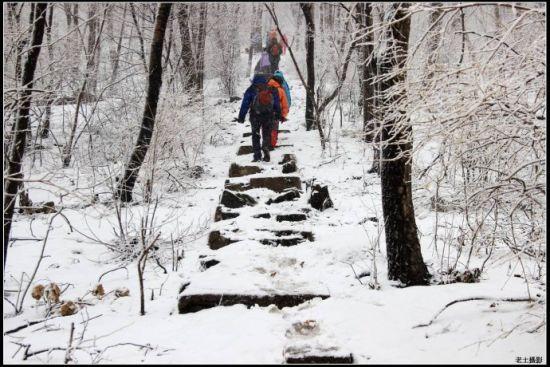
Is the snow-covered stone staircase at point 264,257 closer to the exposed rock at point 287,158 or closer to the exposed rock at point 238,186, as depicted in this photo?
the exposed rock at point 238,186

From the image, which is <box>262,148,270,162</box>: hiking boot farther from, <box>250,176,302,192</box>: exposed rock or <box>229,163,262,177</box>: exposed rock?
<box>250,176,302,192</box>: exposed rock

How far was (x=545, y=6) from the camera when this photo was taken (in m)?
2.20

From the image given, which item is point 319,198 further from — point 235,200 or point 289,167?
point 235,200

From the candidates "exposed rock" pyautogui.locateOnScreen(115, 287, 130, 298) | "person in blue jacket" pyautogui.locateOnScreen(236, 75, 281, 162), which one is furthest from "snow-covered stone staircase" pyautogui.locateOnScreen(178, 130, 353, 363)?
"exposed rock" pyautogui.locateOnScreen(115, 287, 130, 298)

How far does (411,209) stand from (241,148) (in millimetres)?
6039

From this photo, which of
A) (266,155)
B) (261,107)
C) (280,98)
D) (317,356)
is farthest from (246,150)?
(317,356)

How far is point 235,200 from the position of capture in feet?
20.3

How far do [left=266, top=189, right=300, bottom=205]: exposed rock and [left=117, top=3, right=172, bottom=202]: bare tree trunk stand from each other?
84.8 inches

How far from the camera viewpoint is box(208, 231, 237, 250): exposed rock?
201 inches

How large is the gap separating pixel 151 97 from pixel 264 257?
356cm

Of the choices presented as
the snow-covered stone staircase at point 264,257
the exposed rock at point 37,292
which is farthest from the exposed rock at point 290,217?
the exposed rock at point 37,292

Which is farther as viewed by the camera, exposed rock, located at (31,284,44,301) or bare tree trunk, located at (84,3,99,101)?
bare tree trunk, located at (84,3,99,101)

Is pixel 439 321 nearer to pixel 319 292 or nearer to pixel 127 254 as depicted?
pixel 319 292

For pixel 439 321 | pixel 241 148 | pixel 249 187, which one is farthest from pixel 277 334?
pixel 241 148
